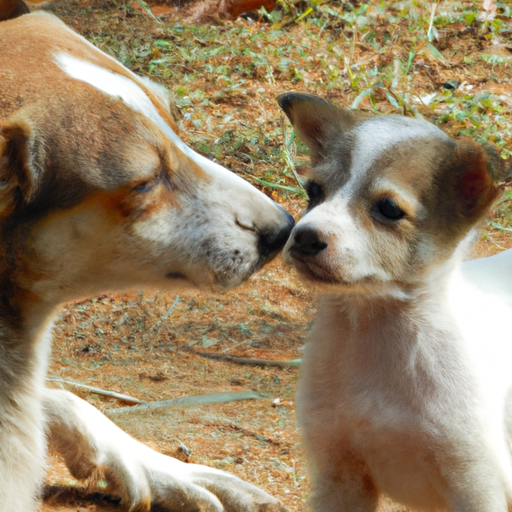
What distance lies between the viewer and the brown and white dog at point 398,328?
2.57 meters

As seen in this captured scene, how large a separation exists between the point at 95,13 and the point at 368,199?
5988mm

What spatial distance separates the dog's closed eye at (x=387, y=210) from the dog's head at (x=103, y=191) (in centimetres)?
29

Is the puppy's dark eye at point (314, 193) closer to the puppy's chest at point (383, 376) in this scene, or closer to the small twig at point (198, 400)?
the puppy's chest at point (383, 376)

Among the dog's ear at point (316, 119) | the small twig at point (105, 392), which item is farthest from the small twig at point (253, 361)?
the dog's ear at point (316, 119)

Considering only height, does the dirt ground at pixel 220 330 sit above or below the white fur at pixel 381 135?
below

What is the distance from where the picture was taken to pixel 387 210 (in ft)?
8.53

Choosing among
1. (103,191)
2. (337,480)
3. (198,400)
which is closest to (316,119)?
(103,191)

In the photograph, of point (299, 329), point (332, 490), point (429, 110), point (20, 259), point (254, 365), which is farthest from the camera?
point (429, 110)

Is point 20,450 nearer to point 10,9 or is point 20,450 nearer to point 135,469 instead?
point 135,469

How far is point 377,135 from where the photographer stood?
2.75m

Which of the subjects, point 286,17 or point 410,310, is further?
point 286,17

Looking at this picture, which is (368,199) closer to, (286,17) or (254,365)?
(254,365)

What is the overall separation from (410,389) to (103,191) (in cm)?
116

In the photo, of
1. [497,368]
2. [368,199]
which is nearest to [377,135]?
[368,199]
